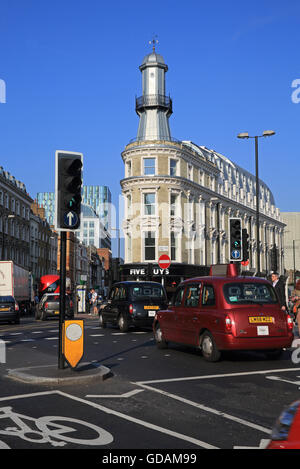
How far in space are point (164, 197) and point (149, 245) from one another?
4.46 m

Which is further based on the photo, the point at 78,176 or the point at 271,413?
the point at 78,176

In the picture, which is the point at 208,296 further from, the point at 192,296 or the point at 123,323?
the point at 123,323

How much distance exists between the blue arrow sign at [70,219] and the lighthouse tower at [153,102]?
42.1m

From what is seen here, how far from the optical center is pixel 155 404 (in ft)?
21.8

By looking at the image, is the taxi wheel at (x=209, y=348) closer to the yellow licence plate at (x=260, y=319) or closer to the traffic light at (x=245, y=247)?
the yellow licence plate at (x=260, y=319)

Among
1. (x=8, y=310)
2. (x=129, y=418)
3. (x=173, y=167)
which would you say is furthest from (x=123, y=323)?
(x=173, y=167)

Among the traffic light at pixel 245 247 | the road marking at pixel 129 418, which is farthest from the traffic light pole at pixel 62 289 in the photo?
the traffic light at pixel 245 247

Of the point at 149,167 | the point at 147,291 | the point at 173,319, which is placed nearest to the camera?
the point at 173,319

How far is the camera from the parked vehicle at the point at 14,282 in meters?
33.5

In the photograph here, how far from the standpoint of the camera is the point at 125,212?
48969mm

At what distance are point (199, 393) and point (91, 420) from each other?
202cm

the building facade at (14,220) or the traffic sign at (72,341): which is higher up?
the building facade at (14,220)
